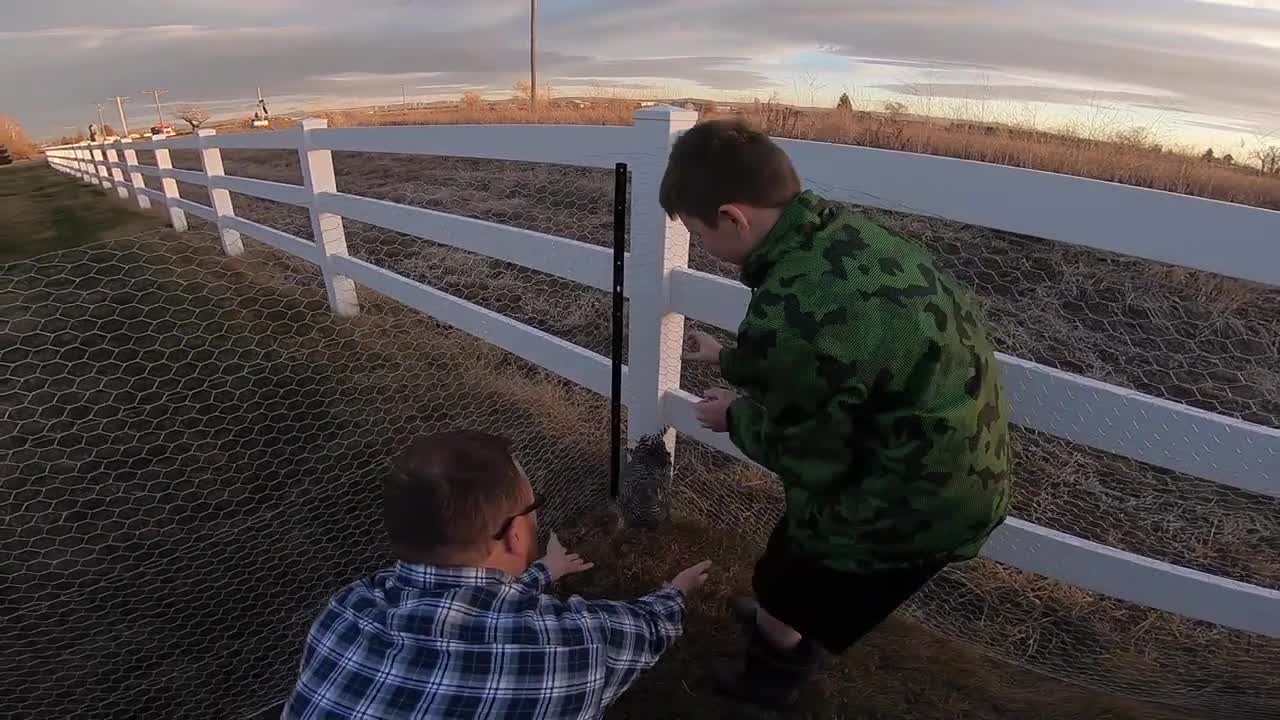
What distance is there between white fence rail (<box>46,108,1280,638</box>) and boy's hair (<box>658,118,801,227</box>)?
2.13 ft

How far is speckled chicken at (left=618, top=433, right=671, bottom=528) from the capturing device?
8.56ft

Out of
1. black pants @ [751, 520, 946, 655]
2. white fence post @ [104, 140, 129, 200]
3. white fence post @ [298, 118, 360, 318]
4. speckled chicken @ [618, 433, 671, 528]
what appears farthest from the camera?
white fence post @ [104, 140, 129, 200]

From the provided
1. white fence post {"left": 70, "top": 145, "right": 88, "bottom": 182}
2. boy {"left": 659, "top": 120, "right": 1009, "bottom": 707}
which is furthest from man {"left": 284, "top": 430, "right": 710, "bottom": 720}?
white fence post {"left": 70, "top": 145, "right": 88, "bottom": 182}

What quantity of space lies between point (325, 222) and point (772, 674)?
13.5ft

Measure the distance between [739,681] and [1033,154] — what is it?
543 centimetres

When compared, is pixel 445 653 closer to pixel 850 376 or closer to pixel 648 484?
pixel 850 376

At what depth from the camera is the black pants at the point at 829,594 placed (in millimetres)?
1545

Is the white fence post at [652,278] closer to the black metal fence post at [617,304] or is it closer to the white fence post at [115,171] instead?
the black metal fence post at [617,304]

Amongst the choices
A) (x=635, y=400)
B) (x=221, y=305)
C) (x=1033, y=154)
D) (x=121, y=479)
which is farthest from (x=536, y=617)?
(x=1033, y=154)

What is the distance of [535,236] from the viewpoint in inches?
112

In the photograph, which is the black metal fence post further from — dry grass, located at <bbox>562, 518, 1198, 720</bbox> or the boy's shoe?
the boy's shoe

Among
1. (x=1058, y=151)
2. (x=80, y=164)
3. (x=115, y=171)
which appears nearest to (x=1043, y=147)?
(x=1058, y=151)

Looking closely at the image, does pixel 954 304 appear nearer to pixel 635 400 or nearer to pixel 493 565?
pixel 493 565

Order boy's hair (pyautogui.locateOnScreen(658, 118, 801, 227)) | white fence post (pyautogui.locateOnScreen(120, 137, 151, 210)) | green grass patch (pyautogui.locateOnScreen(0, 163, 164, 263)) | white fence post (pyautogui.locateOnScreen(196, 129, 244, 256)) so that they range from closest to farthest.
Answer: boy's hair (pyautogui.locateOnScreen(658, 118, 801, 227)) < white fence post (pyautogui.locateOnScreen(196, 129, 244, 256)) < green grass patch (pyautogui.locateOnScreen(0, 163, 164, 263)) < white fence post (pyautogui.locateOnScreen(120, 137, 151, 210))
